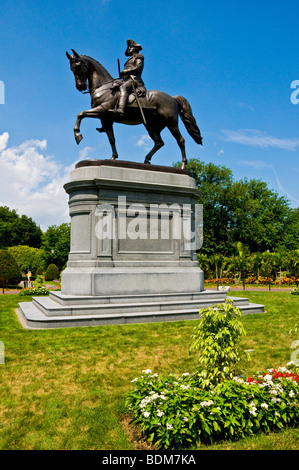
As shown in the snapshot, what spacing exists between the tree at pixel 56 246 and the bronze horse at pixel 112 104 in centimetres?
5167

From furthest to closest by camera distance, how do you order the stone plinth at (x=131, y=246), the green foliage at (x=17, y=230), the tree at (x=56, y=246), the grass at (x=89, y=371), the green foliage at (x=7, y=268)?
the green foliage at (x=17, y=230), the tree at (x=56, y=246), the green foliage at (x=7, y=268), the stone plinth at (x=131, y=246), the grass at (x=89, y=371)

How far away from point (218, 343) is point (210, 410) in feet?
3.32

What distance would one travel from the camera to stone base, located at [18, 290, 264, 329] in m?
9.97

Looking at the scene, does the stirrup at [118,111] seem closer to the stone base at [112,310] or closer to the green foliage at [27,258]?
the stone base at [112,310]

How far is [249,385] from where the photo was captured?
4.66m

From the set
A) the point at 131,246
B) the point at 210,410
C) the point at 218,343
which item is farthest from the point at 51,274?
the point at 210,410

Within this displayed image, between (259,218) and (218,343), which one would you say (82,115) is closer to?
(218,343)

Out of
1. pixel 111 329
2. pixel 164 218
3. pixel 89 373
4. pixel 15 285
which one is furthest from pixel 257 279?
pixel 89 373

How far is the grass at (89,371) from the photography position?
14.2 ft

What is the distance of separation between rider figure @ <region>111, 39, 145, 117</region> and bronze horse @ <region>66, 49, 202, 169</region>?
279 millimetres

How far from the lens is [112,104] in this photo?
13297 mm

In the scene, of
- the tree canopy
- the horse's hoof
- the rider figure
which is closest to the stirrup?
the rider figure

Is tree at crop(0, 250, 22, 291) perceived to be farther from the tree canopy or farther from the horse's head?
the tree canopy

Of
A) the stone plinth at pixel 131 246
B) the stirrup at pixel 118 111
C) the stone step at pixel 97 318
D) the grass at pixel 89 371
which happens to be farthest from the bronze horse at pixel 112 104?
the grass at pixel 89 371
